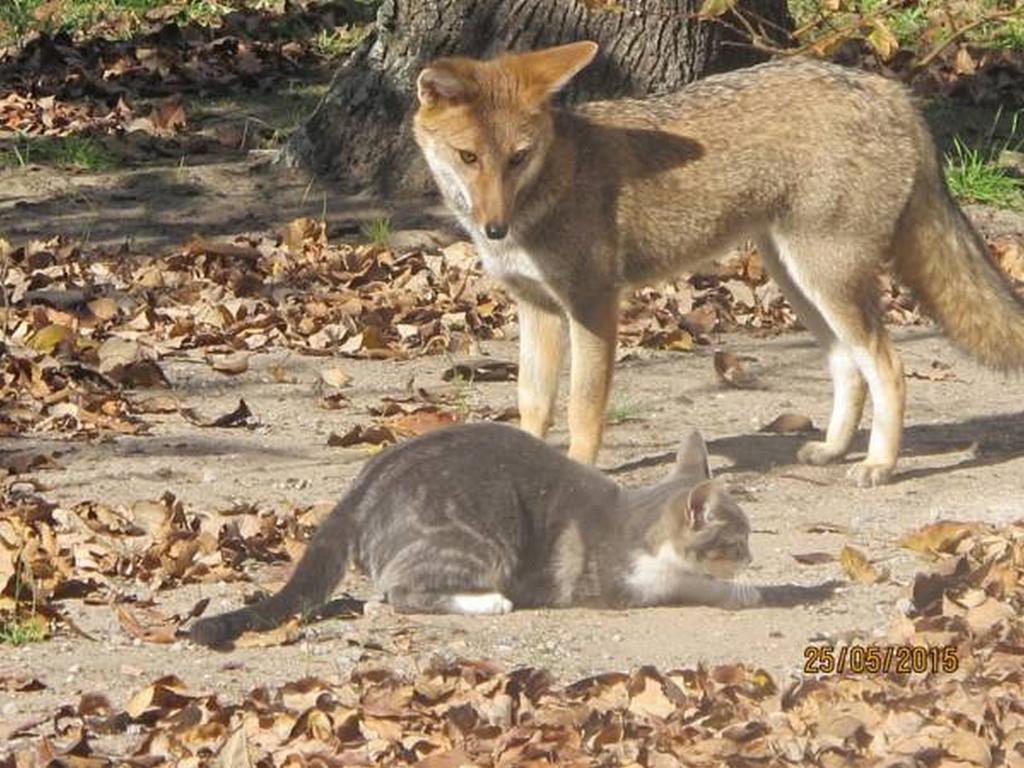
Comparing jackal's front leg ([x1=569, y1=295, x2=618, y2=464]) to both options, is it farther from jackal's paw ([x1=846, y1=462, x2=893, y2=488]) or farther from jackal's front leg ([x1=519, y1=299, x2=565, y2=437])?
jackal's paw ([x1=846, y1=462, x2=893, y2=488])

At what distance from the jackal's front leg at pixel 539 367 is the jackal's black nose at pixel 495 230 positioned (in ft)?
1.94

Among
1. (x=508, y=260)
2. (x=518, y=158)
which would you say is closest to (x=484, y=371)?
(x=508, y=260)

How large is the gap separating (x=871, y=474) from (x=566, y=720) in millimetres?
2875

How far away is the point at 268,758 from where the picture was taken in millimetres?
5078

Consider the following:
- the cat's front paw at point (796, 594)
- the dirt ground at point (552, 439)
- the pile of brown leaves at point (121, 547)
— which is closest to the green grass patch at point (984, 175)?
the dirt ground at point (552, 439)

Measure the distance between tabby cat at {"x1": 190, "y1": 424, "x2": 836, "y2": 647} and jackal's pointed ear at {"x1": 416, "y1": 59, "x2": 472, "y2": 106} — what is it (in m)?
1.85

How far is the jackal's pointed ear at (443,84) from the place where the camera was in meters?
7.82

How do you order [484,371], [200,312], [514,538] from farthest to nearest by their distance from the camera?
[200,312] < [484,371] < [514,538]

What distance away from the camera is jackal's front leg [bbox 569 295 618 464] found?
785 centimetres

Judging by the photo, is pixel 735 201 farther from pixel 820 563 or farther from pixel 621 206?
pixel 820 563

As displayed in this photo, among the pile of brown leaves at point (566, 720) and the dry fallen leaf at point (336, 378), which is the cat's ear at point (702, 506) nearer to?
the pile of brown leaves at point (566, 720)

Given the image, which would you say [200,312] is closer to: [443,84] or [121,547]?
[443,84]

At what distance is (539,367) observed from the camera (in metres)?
8.14

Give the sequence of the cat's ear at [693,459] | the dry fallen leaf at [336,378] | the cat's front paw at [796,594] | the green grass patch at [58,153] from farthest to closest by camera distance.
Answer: the green grass patch at [58,153] → the dry fallen leaf at [336,378] → the cat's ear at [693,459] → the cat's front paw at [796,594]
